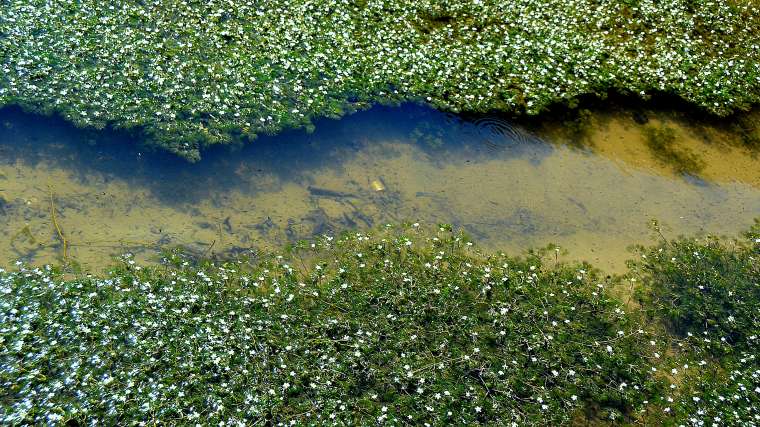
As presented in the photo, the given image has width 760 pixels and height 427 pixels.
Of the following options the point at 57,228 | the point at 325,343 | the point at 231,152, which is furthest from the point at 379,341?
the point at 57,228

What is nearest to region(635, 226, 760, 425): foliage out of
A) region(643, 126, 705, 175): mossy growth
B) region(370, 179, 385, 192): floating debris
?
region(643, 126, 705, 175): mossy growth

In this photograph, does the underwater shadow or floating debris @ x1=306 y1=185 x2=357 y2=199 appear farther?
floating debris @ x1=306 y1=185 x2=357 y2=199

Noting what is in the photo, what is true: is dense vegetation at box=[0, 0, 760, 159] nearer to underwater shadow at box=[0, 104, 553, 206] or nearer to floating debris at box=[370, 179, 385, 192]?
underwater shadow at box=[0, 104, 553, 206]

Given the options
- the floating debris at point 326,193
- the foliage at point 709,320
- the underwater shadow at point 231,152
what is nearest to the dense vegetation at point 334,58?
the underwater shadow at point 231,152

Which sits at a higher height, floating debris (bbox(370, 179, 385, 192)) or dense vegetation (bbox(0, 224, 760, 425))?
floating debris (bbox(370, 179, 385, 192))

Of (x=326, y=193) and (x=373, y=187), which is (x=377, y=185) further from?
(x=326, y=193)

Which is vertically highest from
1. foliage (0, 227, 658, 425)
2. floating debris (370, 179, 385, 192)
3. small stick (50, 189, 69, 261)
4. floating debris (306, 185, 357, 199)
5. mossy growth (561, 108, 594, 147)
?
mossy growth (561, 108, 594, 147)
